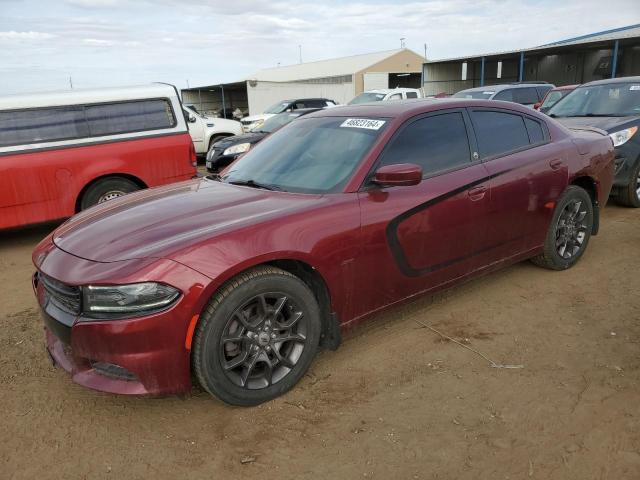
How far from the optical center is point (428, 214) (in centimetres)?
336

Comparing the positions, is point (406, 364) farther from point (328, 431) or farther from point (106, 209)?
point (106, 209)

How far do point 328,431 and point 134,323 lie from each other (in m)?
1.12

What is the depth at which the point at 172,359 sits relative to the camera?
99.3 inches

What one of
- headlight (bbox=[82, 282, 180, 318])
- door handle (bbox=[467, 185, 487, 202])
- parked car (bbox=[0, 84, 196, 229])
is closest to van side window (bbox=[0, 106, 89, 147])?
parked car (bbox=[0, 84, 196, 229])

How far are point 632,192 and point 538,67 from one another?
29.5 metres

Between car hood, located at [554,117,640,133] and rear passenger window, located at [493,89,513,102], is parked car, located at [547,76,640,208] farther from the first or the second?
rear passenger window, located at [493,89,513,102]

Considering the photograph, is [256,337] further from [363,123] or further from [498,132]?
[498,132]

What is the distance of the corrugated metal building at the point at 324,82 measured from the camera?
35.5 meters

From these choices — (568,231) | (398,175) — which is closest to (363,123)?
(398,175)

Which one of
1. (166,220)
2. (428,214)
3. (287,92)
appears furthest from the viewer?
(287,92)

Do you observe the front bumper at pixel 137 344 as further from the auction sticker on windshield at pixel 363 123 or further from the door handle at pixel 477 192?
the door handle at pixel 477 192

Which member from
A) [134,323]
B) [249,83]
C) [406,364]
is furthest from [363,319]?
[249,83]

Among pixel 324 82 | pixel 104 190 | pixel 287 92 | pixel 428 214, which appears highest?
pixel 324 82

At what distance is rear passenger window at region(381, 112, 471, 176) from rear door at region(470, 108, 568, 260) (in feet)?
0.63
